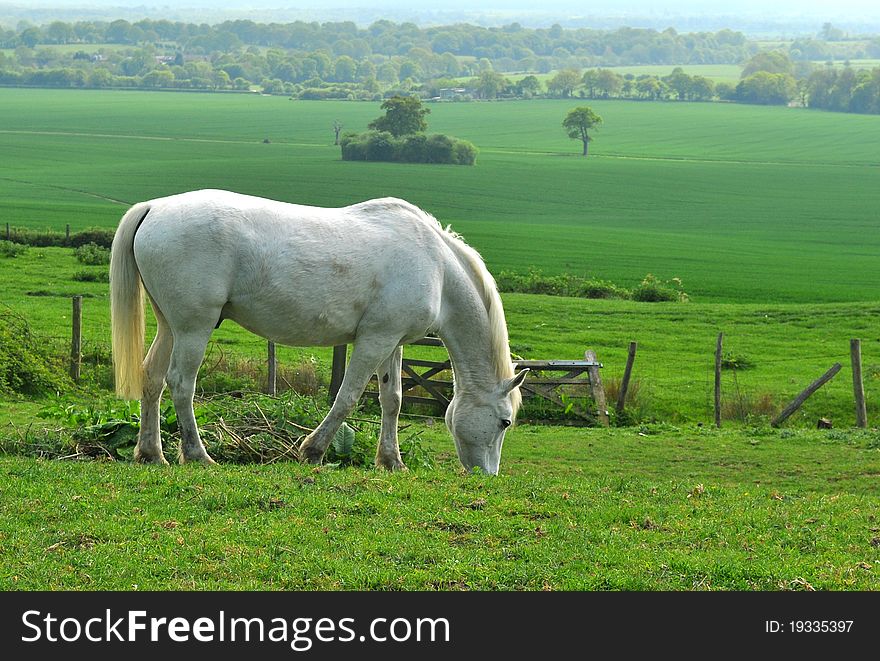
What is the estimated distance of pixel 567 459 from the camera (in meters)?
16.0

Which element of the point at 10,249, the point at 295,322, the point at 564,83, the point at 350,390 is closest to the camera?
the point at 295,322

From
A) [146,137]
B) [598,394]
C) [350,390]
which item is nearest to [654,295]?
[598,394]

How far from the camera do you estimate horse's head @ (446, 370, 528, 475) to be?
444 inches

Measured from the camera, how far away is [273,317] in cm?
1043

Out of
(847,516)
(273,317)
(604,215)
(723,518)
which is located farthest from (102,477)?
(604,215)

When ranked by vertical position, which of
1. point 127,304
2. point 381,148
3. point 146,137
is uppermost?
point 127,304

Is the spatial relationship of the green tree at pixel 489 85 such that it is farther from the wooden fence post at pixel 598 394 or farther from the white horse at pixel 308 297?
the white horse at pixel 308 297

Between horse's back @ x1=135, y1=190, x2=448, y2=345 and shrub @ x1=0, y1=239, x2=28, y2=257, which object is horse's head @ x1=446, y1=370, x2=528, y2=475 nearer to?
horse's back @ x1=135, y1=190, x2=448, y2=345

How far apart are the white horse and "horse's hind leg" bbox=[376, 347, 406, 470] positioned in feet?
0.04

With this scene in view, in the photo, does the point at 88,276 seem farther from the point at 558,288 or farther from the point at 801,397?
the point at 801,397

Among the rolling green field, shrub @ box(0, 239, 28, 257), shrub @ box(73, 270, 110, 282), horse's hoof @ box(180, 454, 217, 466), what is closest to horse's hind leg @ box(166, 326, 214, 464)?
horse's hoof @ box(180, 454, 217, 466)

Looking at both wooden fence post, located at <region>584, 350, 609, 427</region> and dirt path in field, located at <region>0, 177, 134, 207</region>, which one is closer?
wooden fence post, located at <region>584, 350, 609, 427</region>

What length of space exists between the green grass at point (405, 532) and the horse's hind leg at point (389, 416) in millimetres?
870

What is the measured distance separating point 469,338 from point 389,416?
116cm
